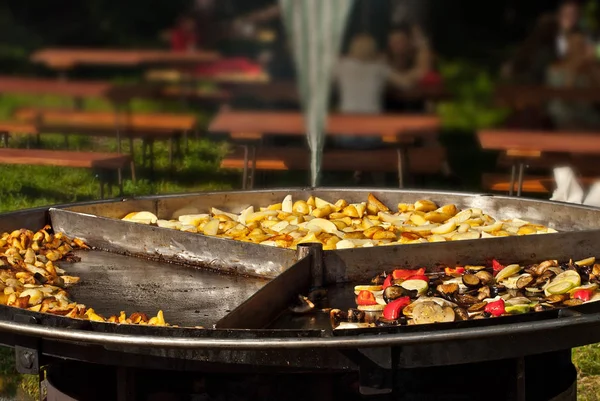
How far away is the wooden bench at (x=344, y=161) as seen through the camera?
7398mm

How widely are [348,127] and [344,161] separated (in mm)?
247

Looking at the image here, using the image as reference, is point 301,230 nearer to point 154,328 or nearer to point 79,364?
point 79,364

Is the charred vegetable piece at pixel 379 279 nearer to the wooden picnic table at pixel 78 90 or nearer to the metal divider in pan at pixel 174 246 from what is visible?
the metal divider in pan at pixel 174 246

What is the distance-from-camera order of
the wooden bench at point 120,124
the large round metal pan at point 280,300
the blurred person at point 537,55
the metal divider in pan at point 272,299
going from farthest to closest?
1. the blurred person at point 537,55
2. the wooden bench at point 120,124
3. the metal divider in pan at point 272,299
4. the large round metal pan at point 280,300

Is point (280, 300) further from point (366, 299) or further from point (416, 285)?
point (416, 285)

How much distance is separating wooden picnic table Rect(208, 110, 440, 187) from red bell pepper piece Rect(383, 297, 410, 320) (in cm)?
430

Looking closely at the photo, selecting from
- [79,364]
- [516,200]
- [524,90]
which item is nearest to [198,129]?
[524,90]

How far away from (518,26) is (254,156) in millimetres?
7571

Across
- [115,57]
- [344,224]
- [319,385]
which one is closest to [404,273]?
[319,385]

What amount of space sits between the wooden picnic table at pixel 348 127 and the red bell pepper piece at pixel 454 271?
3852 mm

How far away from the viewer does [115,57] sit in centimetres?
1323

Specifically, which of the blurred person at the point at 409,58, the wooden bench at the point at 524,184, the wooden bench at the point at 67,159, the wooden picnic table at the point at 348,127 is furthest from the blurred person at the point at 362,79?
the wooden bench at the point at 67,159

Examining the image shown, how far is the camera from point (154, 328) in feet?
7.98

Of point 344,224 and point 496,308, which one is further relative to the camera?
point 344,224
